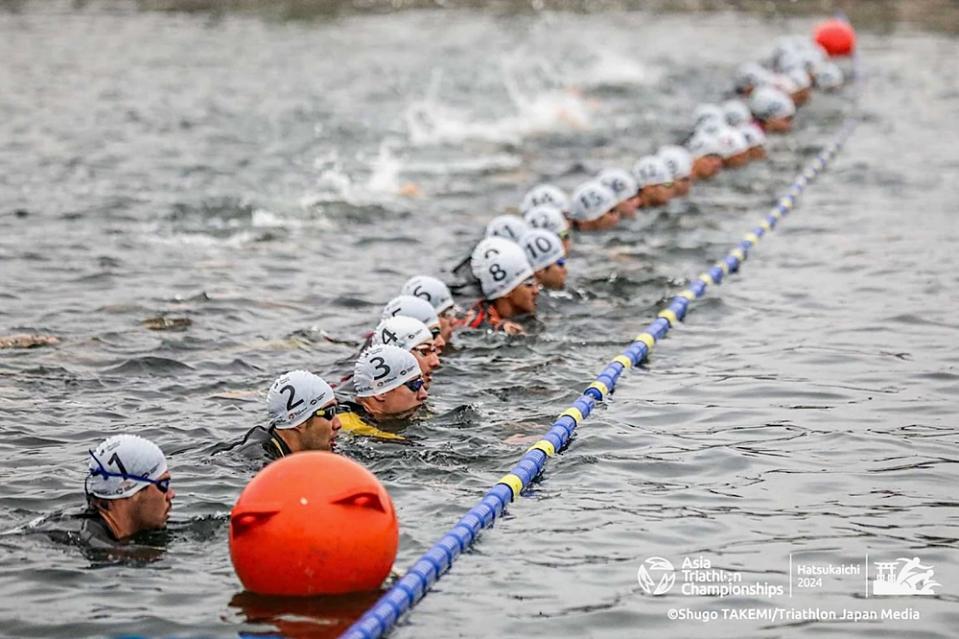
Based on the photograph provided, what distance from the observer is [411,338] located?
37.9ft

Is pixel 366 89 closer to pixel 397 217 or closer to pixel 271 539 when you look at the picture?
pixel 397 217

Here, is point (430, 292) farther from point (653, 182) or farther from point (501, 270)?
point (653, 182)

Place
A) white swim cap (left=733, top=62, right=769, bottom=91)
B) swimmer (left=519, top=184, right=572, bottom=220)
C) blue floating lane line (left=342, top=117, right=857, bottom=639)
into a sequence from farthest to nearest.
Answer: white swim cap (left=733, top=62, right=769, bottom=91), swimmer (left=519, top=184, right=572, bottom=220), blue floating lane line (left=342, top=117, right=857, bottom=639)

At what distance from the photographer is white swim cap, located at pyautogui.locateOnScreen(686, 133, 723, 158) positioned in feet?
73.9

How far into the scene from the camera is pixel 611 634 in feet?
25.0

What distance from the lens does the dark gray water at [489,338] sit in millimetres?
8312

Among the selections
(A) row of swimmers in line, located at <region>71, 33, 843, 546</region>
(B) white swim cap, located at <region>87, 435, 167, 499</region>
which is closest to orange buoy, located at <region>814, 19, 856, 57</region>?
(A) row of swimmers in line, located at <region>71, 33, 843, 546</region>

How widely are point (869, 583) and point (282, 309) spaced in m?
8.07

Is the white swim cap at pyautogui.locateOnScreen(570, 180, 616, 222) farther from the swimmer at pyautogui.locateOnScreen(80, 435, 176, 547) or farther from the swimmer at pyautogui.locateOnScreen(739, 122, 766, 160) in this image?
the swimmer at pyautogui.locateOnScreen(80, 435, 176, 547)

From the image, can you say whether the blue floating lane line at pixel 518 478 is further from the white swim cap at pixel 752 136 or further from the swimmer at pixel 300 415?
the white swim cap at pixel 752 136

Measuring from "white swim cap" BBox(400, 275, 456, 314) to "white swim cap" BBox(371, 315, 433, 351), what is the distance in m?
1.32

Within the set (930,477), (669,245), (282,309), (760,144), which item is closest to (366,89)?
(760,144)

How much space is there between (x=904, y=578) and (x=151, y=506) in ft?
14.4

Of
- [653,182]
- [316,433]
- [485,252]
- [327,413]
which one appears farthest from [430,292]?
[653,182]
